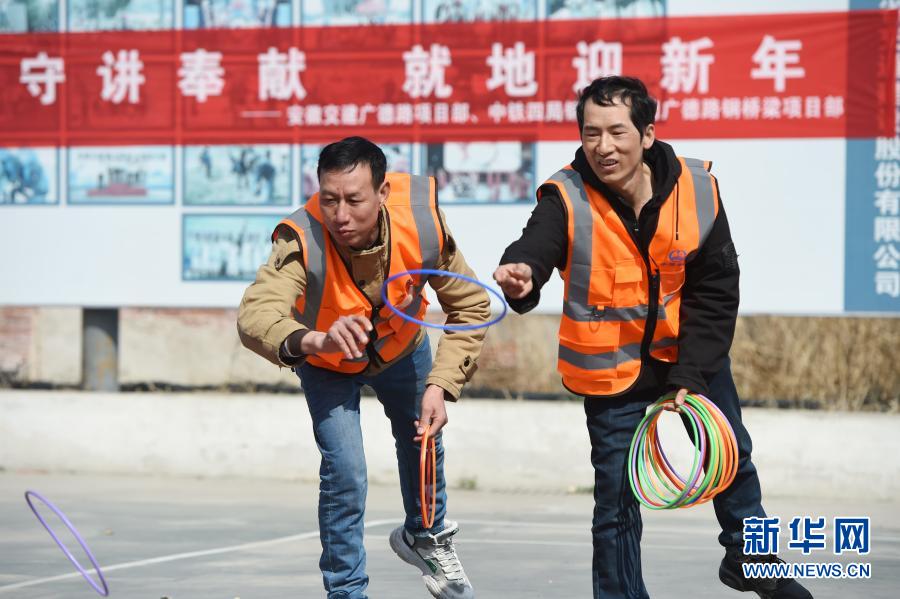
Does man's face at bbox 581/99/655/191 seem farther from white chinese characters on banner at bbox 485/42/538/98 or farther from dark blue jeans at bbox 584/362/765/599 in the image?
white chinese characters on banner at bbox 485/42/538/98

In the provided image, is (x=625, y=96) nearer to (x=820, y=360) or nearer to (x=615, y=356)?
(x=615, y=356)

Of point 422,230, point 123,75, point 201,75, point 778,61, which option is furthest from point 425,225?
point 123,75

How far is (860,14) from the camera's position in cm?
927

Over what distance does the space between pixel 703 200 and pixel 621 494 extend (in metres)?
1.03

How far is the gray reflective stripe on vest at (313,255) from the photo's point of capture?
17.6ft

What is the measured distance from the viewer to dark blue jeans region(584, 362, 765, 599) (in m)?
4.96

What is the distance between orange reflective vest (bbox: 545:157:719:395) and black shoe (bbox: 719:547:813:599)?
2.46ft

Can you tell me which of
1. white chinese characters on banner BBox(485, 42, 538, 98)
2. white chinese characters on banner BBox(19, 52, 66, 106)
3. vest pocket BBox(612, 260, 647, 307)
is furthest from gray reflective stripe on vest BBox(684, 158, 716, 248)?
white chinese characters on banner BBox(19, 52, 66, 106)

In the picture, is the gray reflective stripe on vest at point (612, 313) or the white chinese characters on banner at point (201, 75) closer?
the gray reflective stripe on vest at point (612, 313)

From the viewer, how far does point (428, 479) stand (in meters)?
5.86

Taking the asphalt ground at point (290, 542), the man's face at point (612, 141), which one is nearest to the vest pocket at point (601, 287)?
the man's face at point (612, 141)

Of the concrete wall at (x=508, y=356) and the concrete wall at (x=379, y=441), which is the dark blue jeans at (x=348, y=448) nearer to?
the concrete wall at (x=379, y=441)

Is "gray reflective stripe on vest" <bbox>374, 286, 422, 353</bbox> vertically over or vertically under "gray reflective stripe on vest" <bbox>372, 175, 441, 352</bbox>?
under

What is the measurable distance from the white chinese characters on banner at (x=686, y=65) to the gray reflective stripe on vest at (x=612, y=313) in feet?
15.4
